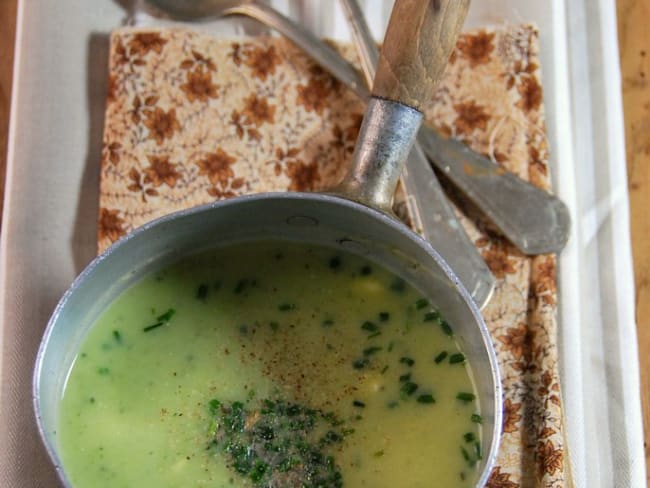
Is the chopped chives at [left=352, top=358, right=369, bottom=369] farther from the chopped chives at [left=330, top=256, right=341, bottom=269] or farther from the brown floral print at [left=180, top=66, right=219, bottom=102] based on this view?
the brown floral print at [left=180, top=66, right=219, bottom=102]

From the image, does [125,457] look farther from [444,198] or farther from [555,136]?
[555,136]

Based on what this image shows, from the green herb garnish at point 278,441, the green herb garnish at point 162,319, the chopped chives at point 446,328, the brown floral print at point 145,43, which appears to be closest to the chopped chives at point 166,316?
the green herb garnish at point 162,319

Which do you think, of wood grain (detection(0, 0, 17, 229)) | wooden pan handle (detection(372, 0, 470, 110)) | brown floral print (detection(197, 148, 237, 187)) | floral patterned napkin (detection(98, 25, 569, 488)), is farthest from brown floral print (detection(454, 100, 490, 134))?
wood grain (detection(0, 0, 17, 229))

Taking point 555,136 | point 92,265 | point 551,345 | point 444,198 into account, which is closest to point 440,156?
point 444,198

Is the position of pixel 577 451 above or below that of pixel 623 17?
below

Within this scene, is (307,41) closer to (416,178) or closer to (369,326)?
(416,178)

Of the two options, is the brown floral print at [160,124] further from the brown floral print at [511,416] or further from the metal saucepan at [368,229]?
the brown floral print at [511,416]

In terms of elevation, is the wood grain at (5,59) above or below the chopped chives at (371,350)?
above
